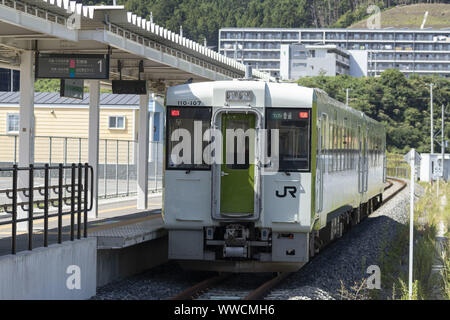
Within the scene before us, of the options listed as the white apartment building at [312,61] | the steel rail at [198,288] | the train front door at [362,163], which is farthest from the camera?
the white apartment building at [312,61]

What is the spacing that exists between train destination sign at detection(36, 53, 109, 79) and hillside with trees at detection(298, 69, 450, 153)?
66.9 m

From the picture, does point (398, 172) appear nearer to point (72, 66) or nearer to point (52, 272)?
point (72, 66)

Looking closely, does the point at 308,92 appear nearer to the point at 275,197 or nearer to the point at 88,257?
the point at 275,197

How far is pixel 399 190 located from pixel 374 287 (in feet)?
93.8

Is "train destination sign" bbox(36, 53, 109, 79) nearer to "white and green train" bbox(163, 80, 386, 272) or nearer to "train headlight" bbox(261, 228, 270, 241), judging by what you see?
"white and green train" bbox(163, 80, 386, 272)

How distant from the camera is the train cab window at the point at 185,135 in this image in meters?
12.9

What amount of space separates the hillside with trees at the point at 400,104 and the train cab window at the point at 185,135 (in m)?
68.1

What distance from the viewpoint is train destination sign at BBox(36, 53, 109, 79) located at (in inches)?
579

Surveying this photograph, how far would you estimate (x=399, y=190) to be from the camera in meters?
41.3

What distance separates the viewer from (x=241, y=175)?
1272 centimetres

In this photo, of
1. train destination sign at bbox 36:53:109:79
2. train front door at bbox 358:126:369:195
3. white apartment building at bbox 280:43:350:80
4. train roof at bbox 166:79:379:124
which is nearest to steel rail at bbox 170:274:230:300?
train roof at bbox 166:79:379:124

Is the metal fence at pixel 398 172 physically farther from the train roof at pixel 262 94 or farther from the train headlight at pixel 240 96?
the train headlight at pixel 240 96

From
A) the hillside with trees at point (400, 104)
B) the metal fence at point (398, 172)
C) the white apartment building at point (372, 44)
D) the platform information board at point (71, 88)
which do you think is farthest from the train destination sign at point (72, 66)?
the white apartment building at point (372, 44)
